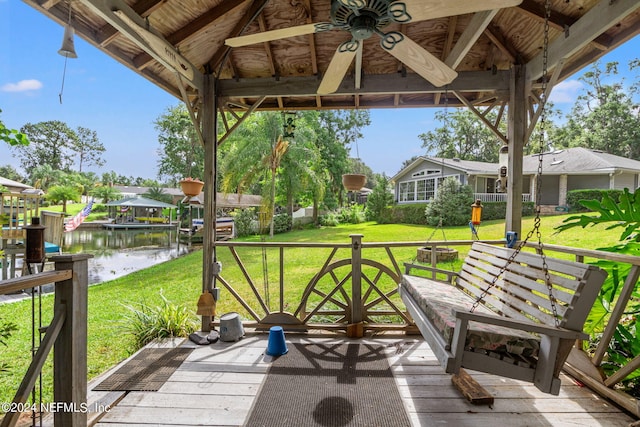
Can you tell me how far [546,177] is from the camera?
572 inches

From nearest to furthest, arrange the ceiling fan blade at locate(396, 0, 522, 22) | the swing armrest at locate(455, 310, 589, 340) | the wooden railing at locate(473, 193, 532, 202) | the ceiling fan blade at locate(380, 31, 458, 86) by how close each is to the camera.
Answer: the swing armrest at locate(455, 310, 589, 340)
the ceiling fan blade at locate(396, 0, 522, 22)
the ceiling fan blade at locate(380, 31, 458, 86)
the wooden railing at locate(473, 193, 532, 202)

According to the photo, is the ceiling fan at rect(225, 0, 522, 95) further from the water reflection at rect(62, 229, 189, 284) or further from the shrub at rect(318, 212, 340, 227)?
the shrub at rect(318, 212, 340, 227)

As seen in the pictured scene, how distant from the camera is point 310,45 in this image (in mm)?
3344

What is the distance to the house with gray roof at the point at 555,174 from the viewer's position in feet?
43.9

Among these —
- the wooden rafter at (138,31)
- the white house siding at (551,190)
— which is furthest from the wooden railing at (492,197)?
the wooden rafter at (138,31)

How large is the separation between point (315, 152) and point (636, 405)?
44.1 feet

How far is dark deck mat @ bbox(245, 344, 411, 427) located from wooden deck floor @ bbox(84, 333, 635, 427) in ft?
0.24

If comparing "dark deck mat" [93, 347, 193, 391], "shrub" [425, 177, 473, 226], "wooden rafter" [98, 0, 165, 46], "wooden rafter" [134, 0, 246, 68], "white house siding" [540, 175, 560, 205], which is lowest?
"dark deck mat" [93, 347, 193, 391]

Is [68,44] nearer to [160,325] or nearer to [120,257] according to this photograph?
[160,325]

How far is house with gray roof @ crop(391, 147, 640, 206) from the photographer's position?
527 inches

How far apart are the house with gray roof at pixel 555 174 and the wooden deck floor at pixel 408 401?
1085cm

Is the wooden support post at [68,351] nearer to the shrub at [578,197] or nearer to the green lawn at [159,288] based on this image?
the green lawn at [159,288]

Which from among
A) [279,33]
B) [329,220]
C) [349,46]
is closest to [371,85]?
[349,46]

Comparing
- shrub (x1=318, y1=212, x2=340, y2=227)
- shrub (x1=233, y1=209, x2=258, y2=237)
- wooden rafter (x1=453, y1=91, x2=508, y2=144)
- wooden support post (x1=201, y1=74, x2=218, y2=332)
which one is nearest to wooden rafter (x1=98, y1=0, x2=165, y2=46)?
wooden support post (x1=201, y1=74, x2=218, y2=332)
